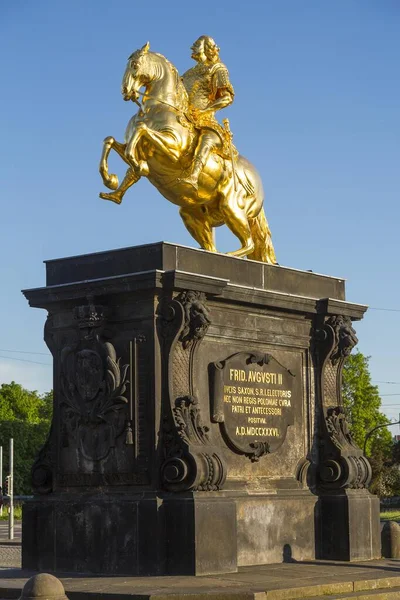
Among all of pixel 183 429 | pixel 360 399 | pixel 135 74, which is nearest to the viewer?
pixel 183 429

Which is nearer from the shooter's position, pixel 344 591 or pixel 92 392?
pixel 344 591

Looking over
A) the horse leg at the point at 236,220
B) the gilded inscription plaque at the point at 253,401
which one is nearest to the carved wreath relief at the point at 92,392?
the gilded inscription plaque at the point at 253,401

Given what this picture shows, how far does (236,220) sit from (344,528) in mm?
Result: 5102

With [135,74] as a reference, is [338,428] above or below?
below

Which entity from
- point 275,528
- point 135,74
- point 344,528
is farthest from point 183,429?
point 135,74

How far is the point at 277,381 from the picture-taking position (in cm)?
1984

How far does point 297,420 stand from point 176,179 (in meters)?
4.22

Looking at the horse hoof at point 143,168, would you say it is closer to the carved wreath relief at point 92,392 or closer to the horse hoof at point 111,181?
the horse hoof at point 111,181

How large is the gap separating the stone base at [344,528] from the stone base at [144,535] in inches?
114

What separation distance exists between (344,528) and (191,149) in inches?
249

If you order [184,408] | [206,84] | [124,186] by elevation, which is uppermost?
[206,84]

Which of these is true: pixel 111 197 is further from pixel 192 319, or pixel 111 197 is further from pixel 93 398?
pixel 93 398

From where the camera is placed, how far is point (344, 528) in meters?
20.0

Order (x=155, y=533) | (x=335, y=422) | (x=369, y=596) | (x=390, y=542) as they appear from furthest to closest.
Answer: (x=390, y=542)
(x=335, y=422)
(x=155, y=533)
(x=369, y=596)
